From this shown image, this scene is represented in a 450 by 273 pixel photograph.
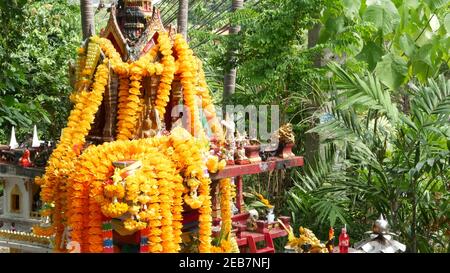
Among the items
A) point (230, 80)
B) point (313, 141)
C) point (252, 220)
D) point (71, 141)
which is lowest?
point (252, 220)

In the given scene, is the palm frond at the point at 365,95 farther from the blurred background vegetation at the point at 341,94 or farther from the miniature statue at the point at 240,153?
the miniature statue at the point at 240,153

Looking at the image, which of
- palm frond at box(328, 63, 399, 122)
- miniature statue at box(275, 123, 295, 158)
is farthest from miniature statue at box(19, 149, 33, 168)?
palm frond at box(328, 63, 399, 122)

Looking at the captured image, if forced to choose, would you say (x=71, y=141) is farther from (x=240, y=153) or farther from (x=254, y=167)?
(x=254, y=167)

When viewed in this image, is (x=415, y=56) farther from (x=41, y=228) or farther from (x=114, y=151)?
(x=41, y=228)

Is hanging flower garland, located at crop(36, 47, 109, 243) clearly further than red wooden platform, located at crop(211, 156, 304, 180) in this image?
No

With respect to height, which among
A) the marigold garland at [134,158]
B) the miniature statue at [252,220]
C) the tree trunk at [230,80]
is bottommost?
the miniature statue at [252,220]

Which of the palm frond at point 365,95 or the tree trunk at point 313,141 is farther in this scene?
the tree trunk at point 313,141

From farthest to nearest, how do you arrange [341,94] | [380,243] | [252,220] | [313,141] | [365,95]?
[313,141] < [252,220] < [341,94] < [365,95] < [380,243]

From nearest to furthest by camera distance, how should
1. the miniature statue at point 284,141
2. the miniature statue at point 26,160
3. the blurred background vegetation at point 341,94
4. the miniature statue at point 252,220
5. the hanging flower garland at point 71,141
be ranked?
the hanging flower garland at point 71,141
the blurred background vegetation at point 341,94
the miniature statue at point 26,160
the miniature statue at point 252,220
the miniature statue at point 284,141

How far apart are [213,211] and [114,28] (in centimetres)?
249

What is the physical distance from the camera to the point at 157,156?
7.77m

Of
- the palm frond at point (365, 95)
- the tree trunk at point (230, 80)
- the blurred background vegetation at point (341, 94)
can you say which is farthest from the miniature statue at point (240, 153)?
the tree trunk at point (230, 80)

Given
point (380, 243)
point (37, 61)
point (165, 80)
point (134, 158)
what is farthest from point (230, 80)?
point (380, 243)

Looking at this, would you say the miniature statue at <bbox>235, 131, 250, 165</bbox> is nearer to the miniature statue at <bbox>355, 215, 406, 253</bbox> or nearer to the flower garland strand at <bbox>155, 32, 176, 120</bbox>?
the flower garland strand at <bbox>155, 32, 176, 120</bbox>
